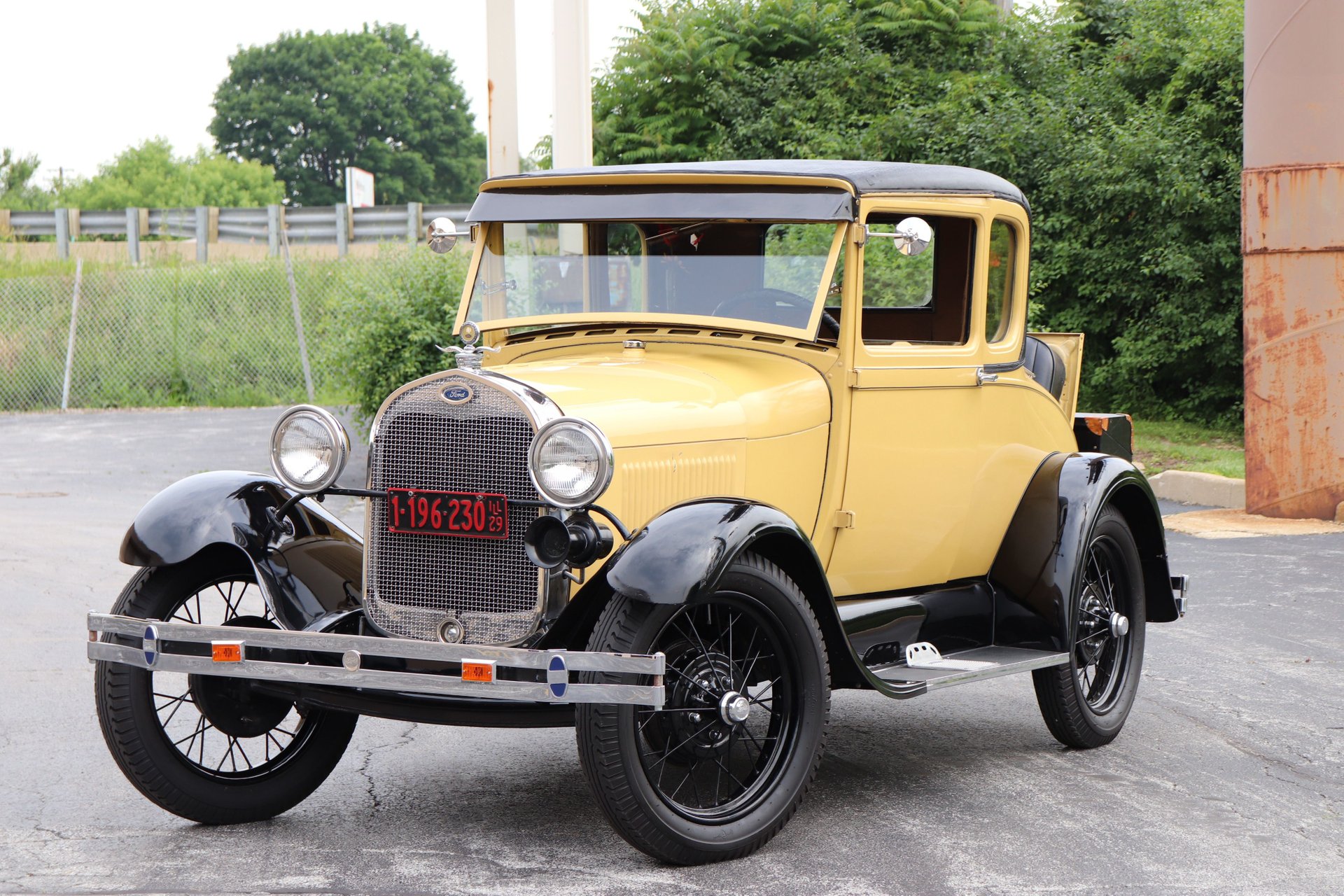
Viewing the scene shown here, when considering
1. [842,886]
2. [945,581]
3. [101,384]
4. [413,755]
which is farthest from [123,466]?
[842,886]

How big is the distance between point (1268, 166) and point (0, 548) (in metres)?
9.25

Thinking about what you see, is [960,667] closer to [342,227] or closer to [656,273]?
[656,273]

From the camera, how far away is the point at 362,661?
14.5 ft

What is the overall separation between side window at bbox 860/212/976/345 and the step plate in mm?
1142

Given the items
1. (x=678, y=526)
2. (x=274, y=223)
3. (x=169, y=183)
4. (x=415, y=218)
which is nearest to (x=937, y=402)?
(x=678, y=526)

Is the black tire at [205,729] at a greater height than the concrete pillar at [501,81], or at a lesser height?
lesser

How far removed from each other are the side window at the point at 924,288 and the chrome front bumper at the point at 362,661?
1.97 meters

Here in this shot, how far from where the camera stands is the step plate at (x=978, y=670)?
4730 millimetres

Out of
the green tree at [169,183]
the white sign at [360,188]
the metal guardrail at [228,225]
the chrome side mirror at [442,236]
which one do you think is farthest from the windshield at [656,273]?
the green tree at [169,183]

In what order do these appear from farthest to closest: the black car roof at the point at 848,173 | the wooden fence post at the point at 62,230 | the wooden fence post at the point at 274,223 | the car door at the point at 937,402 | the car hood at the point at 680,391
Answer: the wooden fence post at the point at 62,230, the wooden fence post at the point at 274,223, the car door at the point at 937,402, the black car roof at the point at 848,173, the car hood at the point at 680,391

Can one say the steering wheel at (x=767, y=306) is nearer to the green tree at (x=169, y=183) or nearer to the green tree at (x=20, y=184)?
the green tree at (x=20, y=184)

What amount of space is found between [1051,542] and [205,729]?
306 cm

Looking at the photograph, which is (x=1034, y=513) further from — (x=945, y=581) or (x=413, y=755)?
(x=413, y=755)

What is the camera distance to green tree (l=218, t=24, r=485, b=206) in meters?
69.6
